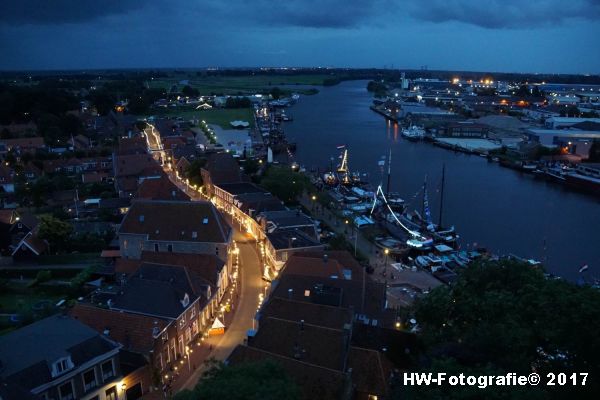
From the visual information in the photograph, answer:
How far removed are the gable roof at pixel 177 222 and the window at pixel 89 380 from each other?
1015 centimetres

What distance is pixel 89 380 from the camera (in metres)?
13.2

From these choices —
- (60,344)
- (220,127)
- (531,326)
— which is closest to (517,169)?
(220,127)

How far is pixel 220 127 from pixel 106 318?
61.5 meters

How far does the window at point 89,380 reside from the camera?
43.1ft

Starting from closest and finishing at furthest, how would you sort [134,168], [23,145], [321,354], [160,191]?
[321,354]
[160,191]
[134,168]
[23,145]

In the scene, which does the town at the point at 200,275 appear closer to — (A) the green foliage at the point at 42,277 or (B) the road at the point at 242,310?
(B) the road at the point at 242,310

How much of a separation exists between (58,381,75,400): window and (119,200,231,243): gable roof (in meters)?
10.8

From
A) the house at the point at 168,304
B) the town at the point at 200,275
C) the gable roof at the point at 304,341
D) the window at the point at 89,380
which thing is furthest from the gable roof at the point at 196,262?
the window at the point at 89,380

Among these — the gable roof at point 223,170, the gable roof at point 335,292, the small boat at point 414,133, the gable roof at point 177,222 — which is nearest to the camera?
the gable roof at point 335,292

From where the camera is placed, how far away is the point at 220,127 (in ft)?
246

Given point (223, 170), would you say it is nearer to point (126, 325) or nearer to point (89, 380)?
point (126, 325)

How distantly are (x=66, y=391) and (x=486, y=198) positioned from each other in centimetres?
3734

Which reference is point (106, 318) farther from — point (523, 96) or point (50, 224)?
point (523, 96)

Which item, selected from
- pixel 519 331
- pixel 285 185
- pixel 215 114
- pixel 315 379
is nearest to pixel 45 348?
pixel 315 379
